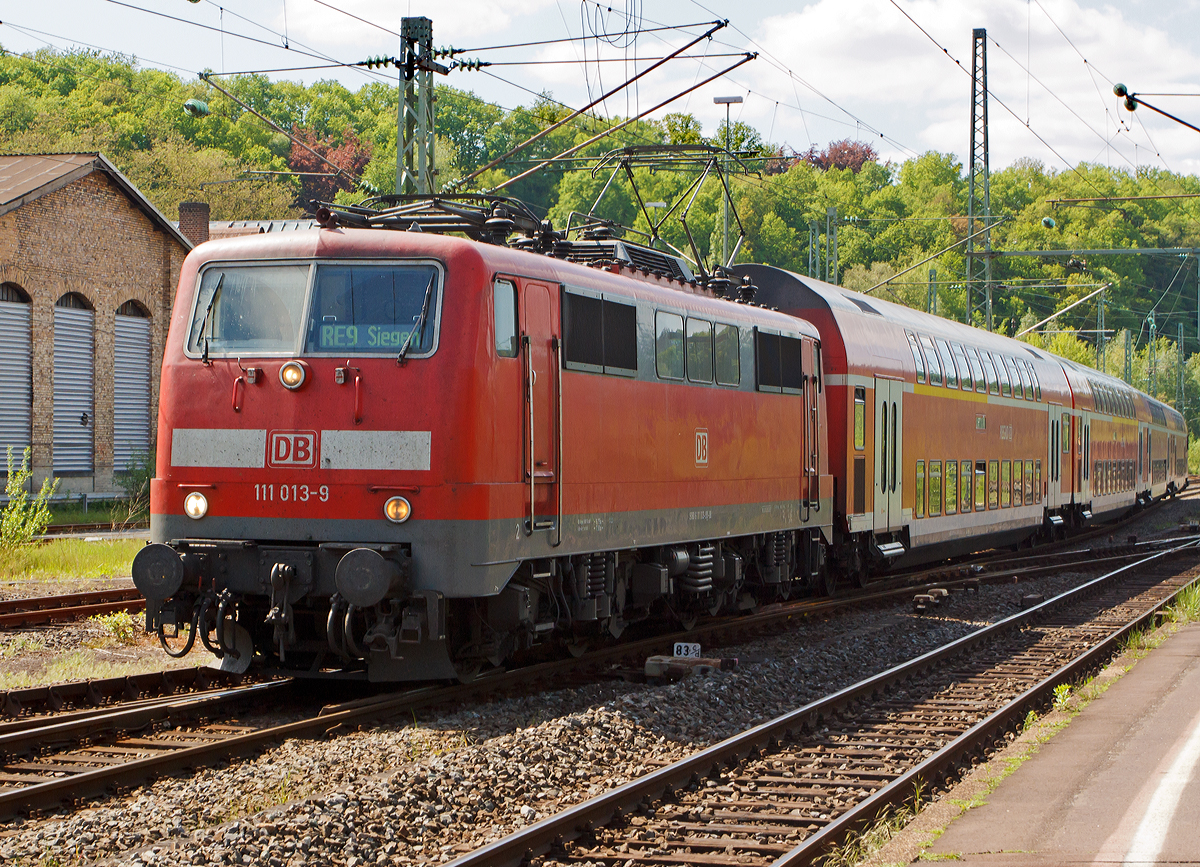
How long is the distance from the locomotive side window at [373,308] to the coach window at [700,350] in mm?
3748

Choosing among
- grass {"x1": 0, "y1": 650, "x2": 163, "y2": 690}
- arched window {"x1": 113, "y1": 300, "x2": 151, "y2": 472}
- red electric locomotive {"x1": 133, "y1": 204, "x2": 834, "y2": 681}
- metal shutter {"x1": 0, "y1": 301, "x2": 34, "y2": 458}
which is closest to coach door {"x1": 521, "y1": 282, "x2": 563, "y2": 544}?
red electric locomotive {"x1": 133, "y1": 204, "x2": 834, "y2": 681}

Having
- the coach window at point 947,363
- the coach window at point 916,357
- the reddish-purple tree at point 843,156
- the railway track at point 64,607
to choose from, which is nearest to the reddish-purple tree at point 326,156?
the reddish-purple tree at point 843,156

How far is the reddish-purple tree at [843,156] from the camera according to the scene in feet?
301

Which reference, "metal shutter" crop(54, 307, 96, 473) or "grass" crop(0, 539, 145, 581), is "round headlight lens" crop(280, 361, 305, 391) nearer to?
"grass" crop(0, 539, 145, 581)

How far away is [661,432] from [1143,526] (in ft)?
→ 101

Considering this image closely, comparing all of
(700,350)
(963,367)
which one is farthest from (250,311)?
(963,367)

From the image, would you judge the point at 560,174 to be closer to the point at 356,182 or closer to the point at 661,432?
the point at 356,182

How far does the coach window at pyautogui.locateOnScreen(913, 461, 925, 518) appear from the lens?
65.7 ft

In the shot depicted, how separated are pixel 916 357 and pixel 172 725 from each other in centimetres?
1423

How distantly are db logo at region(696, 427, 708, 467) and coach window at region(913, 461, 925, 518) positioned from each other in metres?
8.09

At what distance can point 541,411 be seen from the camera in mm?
10117

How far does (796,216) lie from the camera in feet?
271

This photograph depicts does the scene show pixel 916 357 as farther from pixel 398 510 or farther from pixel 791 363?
pixel 398 510

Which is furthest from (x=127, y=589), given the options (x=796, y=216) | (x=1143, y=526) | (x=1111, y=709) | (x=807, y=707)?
(x=796, y=216)
